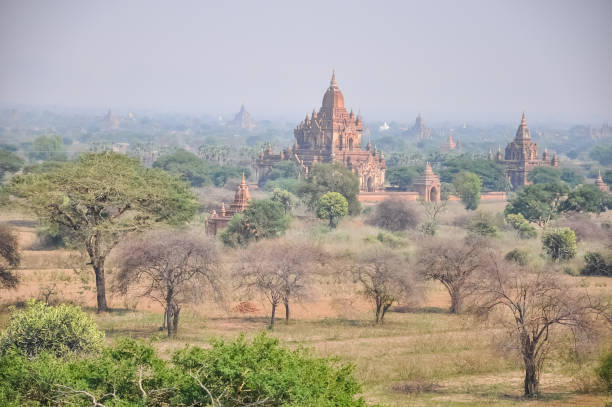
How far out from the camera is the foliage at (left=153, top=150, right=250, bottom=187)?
9494cm

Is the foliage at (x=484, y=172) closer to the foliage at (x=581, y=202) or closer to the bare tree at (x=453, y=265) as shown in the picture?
the foliage at (x=581, y=202)

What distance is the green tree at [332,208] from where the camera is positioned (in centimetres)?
6053

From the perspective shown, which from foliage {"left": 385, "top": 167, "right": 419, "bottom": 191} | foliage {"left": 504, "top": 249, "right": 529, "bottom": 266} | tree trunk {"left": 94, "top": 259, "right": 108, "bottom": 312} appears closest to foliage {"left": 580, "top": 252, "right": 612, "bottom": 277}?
foliage {"left": 504, "top": 249, "right": 529, "bottom": 266}

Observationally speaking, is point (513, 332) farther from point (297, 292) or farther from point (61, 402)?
point (61, 402)

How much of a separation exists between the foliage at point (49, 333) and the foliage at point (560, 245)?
2928cm

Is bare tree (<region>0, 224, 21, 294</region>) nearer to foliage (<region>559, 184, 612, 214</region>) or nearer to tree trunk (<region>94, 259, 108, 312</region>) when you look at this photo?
tree trunk (<region>94, 259, 108, 312</region>)

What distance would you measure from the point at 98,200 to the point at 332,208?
26.8 m

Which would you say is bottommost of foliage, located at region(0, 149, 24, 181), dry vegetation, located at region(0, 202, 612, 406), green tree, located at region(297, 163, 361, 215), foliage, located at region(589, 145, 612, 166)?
dry vegetation, located at region(0, 202, 612, 406)

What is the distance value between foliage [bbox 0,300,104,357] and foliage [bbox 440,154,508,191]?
75.4m

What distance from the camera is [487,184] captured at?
96.8 meters

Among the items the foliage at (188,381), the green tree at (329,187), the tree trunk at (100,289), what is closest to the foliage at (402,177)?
the green tree at (329,187)

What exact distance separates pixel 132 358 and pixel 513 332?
33.1 feet

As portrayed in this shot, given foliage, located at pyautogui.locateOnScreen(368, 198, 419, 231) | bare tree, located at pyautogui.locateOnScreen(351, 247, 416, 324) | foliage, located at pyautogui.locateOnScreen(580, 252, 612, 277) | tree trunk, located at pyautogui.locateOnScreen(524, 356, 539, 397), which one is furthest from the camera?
foliage, located at pyautogui.locateOnScreen(368, 198, 419, 231)

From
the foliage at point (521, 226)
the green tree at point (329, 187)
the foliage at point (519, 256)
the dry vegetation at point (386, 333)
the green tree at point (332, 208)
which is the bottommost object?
the dry vegetation at point (386, 333)
